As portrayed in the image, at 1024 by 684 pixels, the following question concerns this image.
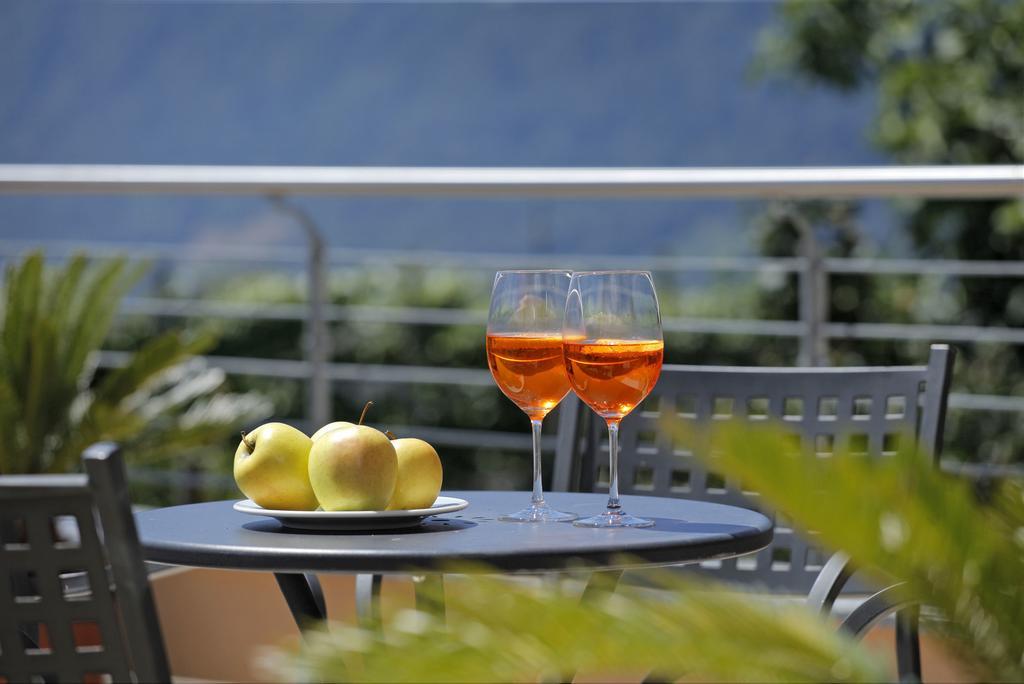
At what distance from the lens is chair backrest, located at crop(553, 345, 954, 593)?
1.75 meters

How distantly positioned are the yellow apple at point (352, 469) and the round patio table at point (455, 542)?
1.2 inches

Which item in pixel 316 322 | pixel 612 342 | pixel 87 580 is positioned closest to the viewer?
pixel 87 580

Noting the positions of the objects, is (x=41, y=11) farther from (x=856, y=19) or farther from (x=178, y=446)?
(x=178, y=446)

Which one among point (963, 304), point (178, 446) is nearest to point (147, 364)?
point (178, 446)

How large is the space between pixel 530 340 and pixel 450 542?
232 millimetres

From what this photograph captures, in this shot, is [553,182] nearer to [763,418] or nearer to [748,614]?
[763,418]

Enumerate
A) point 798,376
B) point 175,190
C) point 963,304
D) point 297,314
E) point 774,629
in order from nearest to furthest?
point 774,629 < point 798,376 < point 175,190 < point 297,314 < point 963,304

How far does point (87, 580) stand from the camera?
0.84 m

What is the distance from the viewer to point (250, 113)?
18.9 metres

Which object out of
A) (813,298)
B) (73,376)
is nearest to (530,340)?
(813,298)

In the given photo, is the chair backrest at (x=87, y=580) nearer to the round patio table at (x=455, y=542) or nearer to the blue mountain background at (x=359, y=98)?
the round patio table at (x=455, y=542)

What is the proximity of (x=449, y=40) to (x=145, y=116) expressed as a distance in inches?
167

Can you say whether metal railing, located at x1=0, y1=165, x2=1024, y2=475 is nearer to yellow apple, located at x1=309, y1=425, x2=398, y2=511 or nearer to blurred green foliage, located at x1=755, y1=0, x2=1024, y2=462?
yellow apple, located at x1=309, y1=425, x2=398, y2=511

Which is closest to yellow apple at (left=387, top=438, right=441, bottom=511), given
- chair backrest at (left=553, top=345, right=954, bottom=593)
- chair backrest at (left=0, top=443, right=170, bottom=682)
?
chair backrest at (left=0, top=443, right=170, bottom=682)
